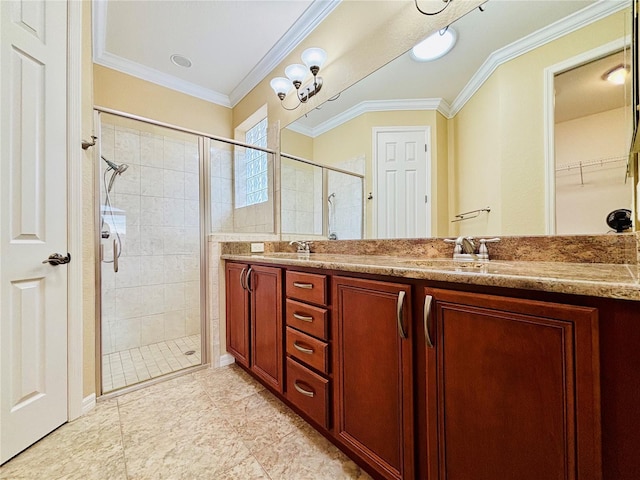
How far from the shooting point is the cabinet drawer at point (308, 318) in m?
1.15

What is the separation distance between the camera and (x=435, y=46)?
1407mm

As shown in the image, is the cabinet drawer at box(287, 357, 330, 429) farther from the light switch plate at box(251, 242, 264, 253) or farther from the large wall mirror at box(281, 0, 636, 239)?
the light switch plate at box(251, 242, 264, 253)

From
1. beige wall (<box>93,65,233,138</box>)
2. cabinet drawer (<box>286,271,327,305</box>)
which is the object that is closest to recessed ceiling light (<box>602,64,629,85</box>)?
cabinet drawer (<box>286,271,327,305</box>)

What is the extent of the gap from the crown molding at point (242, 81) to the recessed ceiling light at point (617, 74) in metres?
1.77

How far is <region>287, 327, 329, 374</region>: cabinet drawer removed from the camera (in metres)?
1.15

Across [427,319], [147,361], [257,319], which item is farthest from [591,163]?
[147,361]

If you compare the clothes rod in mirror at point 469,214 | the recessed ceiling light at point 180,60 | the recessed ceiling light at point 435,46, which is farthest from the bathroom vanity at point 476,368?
the recessed ceiling light at point 180,60

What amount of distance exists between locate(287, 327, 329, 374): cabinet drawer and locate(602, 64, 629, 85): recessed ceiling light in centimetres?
145

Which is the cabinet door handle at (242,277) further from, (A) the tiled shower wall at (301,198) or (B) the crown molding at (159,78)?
(B) the crown molding at (159,78)

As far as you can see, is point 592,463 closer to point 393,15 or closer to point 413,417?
point 413,417

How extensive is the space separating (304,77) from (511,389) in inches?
94.8

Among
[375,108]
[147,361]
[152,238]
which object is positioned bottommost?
[147,361]

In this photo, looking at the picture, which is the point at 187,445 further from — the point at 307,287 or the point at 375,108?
the point at 375,108

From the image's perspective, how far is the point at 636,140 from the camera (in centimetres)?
79
